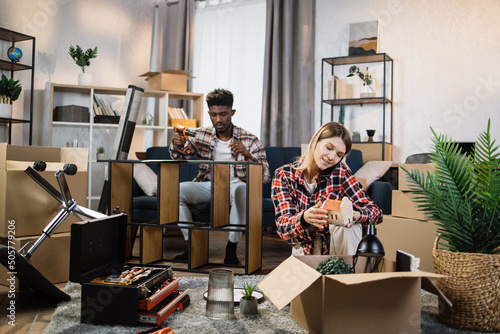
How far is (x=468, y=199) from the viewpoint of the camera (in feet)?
5.59

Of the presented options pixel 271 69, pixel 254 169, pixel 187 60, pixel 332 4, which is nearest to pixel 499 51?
pixel 332 4

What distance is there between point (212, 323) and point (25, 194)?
116cm

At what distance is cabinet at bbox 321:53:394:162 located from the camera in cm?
445

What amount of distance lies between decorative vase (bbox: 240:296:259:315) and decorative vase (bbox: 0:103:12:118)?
3.12 m

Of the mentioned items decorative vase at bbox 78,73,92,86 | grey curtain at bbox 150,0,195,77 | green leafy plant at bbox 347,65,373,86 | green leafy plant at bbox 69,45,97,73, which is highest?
grey curtain at bbox 150,0,195,77

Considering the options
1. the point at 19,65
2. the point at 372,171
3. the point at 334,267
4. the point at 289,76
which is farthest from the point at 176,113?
the point at 334,267

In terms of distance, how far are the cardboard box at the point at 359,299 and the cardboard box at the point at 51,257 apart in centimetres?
127

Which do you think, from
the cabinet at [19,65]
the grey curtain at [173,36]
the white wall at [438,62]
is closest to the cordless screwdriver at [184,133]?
the cabinet at [19,65]

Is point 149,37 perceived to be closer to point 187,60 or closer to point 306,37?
point 187,60

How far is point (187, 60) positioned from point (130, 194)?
113 inches

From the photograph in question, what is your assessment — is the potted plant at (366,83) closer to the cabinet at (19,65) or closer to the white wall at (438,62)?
the white wall at (438,62)

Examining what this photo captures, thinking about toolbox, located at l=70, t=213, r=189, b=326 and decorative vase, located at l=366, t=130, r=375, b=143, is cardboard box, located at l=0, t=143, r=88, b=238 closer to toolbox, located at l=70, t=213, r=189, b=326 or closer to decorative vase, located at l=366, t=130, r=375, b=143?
toolbox, located at l=70, t=213, r=189, b=326

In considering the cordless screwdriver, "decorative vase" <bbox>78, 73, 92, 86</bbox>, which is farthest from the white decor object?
"decorative vase" <bbox>78, 73, 92, 86</bbox>

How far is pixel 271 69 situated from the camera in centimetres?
506
